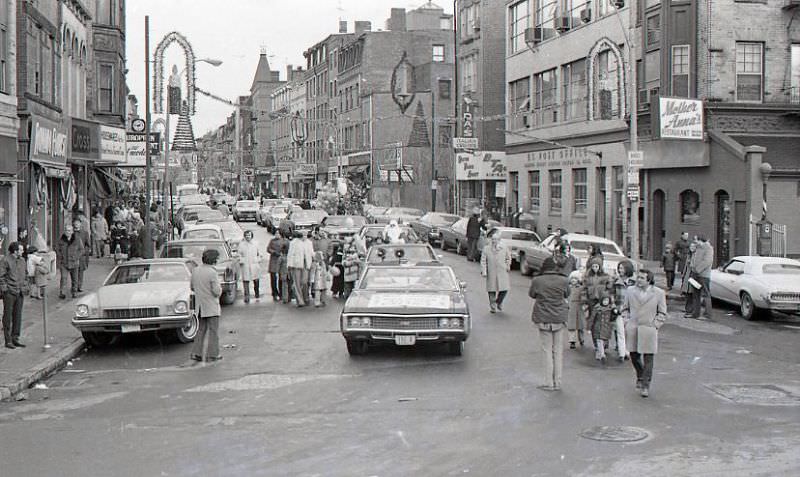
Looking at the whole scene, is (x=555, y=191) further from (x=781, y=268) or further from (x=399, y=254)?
(x=399, y=254)

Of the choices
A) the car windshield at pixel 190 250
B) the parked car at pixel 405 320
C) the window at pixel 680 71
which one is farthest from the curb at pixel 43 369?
the window at pixel 680 71

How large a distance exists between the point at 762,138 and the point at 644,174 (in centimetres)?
470

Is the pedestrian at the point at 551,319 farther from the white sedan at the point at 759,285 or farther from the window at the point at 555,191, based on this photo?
the window at the point at 555,191

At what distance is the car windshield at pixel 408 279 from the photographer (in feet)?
47.9

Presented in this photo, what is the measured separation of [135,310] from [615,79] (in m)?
26.3

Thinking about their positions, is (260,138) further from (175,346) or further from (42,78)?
(175,346)

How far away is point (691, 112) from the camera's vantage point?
98.4ft

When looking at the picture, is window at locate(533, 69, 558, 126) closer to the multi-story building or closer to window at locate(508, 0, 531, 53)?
window at locate(508, 0, 531, 53)

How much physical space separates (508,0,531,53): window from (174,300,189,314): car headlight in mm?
35412

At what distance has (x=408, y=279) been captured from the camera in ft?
48.5

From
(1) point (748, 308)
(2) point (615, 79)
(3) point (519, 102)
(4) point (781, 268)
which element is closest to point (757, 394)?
(1) point (748, 308)

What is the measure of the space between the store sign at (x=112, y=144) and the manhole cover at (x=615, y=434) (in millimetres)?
25583

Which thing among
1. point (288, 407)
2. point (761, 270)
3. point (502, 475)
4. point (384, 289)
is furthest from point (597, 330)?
point (761, 270)

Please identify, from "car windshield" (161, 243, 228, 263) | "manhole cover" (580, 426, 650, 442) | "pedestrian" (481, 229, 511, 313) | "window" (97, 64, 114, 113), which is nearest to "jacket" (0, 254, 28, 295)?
"car windshield" (161, 243, 228, 263)
